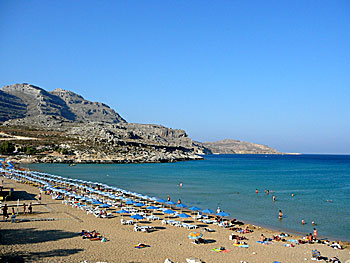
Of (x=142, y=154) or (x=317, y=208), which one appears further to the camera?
(x=142, y=154)

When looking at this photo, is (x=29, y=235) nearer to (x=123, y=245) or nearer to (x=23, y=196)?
(x=123, y=245)

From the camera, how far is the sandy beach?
1628 cm

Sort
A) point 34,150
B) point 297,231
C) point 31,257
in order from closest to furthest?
point 31,257
point 297,231
point 34,150

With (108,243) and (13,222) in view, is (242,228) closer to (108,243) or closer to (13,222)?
(108,243)

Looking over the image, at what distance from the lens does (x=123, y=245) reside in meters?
18.6

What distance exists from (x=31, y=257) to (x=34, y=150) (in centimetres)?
9035

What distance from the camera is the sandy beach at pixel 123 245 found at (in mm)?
16281

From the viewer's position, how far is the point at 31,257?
607 inches

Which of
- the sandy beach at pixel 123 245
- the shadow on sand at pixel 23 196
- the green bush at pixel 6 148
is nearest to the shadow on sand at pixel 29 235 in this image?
the sandy beach at pixel 123 245

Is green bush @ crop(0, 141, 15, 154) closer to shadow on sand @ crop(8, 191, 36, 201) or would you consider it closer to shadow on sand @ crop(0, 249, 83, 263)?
shadow on sand @ crop(8, 191, 36, 201)

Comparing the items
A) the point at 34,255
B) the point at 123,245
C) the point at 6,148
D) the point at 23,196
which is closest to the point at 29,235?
the point at 34,255

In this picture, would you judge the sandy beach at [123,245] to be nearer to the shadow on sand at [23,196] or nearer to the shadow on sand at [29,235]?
the shadow on sand at [29,235]

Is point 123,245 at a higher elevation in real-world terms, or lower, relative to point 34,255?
lower

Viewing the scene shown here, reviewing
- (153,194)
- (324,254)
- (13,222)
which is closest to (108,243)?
(13,222)
